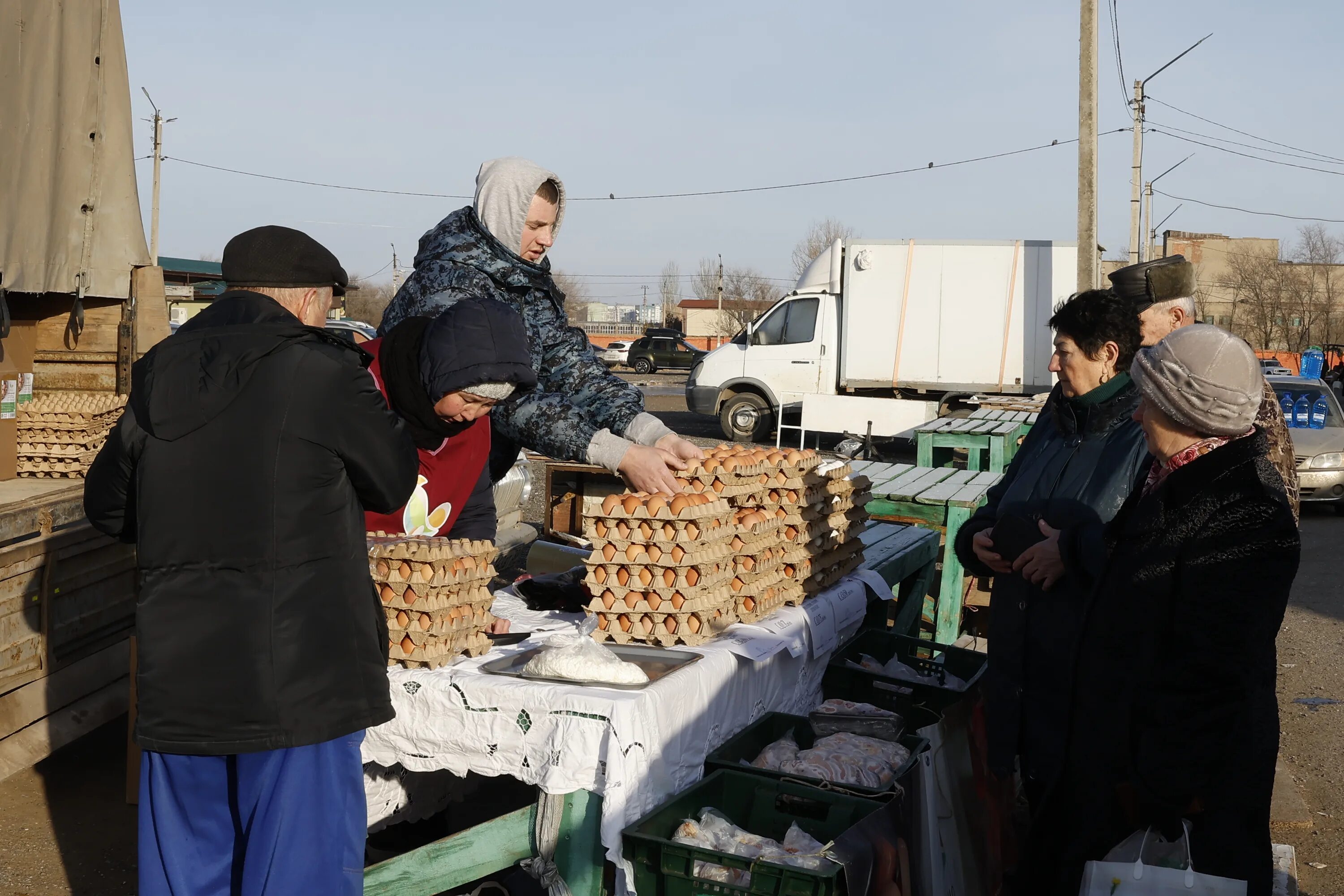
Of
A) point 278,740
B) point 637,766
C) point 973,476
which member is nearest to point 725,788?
point 637,766

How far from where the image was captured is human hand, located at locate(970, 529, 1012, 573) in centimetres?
362

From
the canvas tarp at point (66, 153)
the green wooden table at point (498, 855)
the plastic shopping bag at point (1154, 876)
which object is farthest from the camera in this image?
the canvas tarp at point (66, 153)

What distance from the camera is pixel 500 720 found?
9.06 ft

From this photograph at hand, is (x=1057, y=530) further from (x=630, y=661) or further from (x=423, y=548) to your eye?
(x=423, y=548)

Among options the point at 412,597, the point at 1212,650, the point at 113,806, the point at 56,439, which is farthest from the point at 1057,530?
the point at 56,439

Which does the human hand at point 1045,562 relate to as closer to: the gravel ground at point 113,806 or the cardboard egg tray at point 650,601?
the cardboard egg tray at point 650,601

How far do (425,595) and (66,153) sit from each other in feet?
12.7

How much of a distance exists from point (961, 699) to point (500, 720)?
5.52 ft

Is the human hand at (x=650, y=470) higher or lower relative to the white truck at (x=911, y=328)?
lower

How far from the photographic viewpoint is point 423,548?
9.44 feet

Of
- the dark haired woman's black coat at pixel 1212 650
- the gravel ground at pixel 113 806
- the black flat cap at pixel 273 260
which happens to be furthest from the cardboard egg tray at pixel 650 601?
the gravel ground at pixel 113 806

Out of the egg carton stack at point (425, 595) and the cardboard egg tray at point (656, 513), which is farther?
the cardboard egg tray at point (656, 513)

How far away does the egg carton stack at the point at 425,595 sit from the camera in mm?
2852

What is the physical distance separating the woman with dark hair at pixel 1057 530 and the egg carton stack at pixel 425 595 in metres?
1.67
